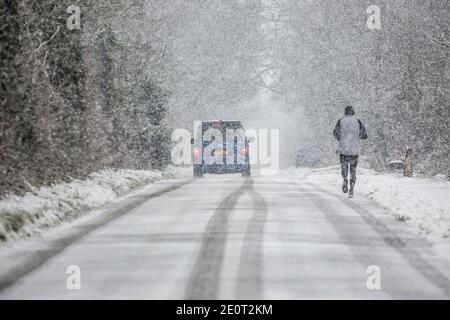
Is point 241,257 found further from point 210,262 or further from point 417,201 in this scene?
point 417,201

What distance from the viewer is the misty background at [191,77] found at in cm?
1392

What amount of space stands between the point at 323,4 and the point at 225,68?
9.86 metres

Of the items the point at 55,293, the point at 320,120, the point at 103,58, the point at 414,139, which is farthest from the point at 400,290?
the point at 320,120

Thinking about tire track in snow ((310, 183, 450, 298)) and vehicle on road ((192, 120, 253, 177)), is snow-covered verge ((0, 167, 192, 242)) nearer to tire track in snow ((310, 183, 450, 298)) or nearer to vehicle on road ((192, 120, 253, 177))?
tire track in snow ((310, 183, 450, 298))

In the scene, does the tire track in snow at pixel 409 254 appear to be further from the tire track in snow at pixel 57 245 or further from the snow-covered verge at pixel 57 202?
the snow-covered verge at pixel 57 202

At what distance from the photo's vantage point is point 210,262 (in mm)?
8641

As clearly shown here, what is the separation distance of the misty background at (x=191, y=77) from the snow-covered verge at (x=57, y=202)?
1.06 feet

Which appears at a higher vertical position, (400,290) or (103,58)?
(103,58)

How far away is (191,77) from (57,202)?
36.4 meters

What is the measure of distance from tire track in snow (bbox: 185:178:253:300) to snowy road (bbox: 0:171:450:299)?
1 centimetres

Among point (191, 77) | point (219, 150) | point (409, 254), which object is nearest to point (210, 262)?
point (409, 254)

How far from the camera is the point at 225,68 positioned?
51.6m

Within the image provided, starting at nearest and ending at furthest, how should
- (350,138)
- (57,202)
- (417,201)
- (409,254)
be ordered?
1. (409,254)
2. (57,202)
3. (417,201)
4. (350,138)
